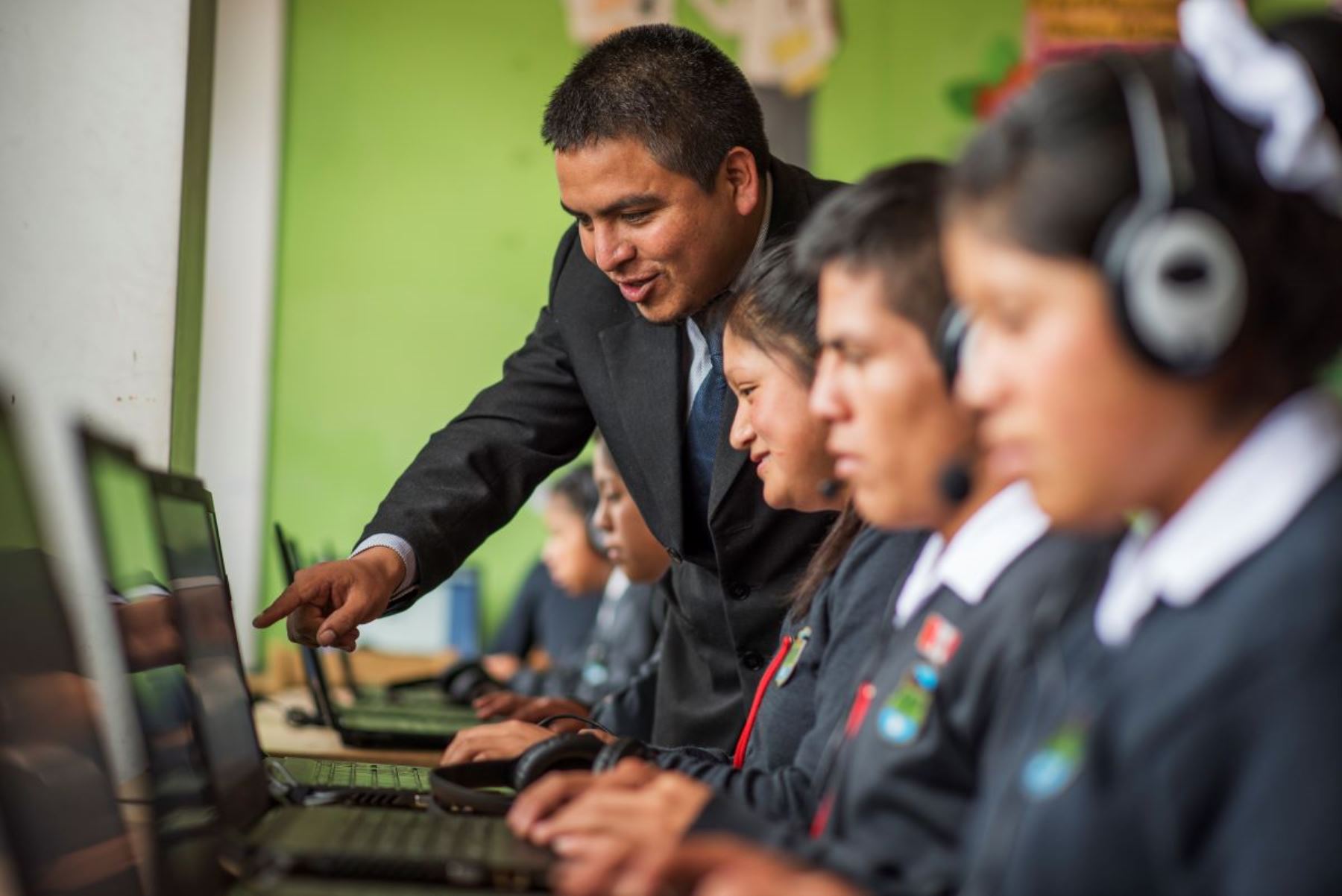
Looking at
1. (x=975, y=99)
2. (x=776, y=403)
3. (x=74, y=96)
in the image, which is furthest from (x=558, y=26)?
(x=776, y=403)

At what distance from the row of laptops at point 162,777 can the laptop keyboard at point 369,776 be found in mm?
68

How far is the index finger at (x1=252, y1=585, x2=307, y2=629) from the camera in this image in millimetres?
1710

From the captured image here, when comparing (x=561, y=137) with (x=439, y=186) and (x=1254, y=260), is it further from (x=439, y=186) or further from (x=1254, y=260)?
(x=439, y=186)

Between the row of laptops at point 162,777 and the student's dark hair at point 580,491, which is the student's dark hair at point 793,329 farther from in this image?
the student's dark hair at point 580,491

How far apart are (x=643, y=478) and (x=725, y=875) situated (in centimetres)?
125

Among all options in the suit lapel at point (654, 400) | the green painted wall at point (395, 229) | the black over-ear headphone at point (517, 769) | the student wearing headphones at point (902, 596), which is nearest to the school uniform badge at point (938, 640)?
the student wearing headphones at point (902, 596)

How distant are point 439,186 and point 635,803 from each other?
12.6 ft

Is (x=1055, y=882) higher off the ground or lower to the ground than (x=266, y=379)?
higher

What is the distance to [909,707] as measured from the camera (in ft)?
3.50

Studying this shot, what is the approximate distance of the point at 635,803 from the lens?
1.09 metres

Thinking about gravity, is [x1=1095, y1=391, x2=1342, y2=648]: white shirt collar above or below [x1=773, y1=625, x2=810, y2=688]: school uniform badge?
above

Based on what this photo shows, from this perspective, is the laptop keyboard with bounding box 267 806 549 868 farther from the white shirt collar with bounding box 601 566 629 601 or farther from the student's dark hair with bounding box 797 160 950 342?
the white shirt collar with bounding box 601 566 629 601

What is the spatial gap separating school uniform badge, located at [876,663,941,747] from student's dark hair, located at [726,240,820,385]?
23.3 inches

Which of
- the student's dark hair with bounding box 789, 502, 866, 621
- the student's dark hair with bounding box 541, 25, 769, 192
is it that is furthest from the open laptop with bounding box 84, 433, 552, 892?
the student's dark hair with bounding box 541, 25, 769, 192
